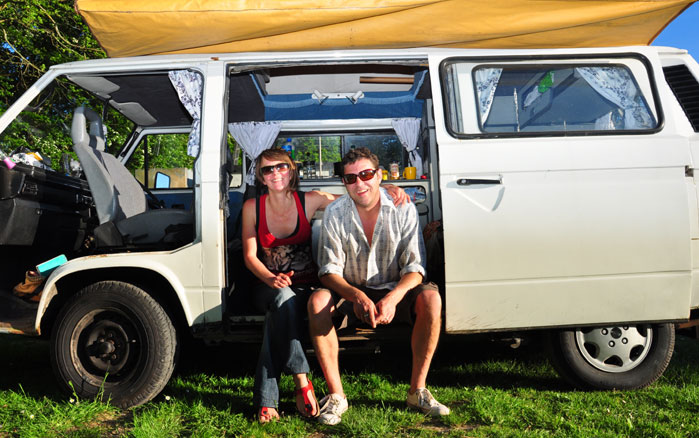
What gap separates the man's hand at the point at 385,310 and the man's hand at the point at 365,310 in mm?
30

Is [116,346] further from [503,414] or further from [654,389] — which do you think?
[654,389]

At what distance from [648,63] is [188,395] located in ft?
12.5

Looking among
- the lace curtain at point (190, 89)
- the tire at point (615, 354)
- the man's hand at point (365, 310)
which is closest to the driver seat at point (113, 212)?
the lace curtain at point (190, 89)

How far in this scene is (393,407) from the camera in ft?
9.65

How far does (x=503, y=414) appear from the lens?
9.37 ft

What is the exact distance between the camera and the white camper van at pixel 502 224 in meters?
2.86

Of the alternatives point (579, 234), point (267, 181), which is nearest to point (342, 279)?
point (267, 181)

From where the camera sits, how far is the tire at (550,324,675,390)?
3111mm

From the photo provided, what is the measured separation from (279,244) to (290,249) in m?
0.08

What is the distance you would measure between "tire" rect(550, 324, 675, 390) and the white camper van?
0.04ft

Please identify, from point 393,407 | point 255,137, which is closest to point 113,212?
point 393,407

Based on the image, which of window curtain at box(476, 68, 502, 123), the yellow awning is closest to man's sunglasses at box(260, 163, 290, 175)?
the yellow awning

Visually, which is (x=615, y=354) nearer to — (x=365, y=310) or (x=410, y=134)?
(x=365, y=310)

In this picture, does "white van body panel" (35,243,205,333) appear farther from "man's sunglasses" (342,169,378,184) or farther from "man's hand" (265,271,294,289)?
A: "man's sunglasses" (342,169,378,184)
